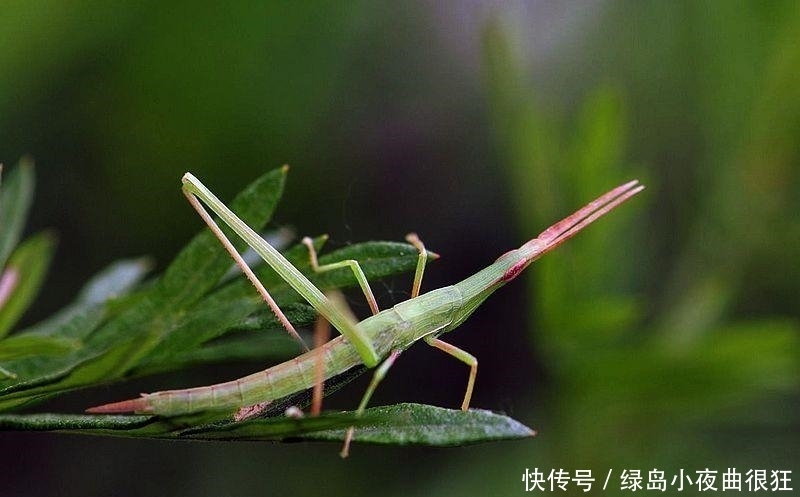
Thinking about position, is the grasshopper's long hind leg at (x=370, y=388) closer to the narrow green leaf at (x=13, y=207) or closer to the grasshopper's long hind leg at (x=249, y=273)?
→ the grasshopper's long hind leg at (x=249, y=273)

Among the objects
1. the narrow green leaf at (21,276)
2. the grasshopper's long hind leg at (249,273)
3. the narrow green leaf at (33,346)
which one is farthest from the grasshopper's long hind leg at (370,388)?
the narrow green leaf at (21,276)

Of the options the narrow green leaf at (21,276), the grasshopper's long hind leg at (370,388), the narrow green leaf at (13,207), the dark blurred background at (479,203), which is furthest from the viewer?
the dark blurred background at (479,203)

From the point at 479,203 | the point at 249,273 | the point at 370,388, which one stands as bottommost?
the point at 370,388

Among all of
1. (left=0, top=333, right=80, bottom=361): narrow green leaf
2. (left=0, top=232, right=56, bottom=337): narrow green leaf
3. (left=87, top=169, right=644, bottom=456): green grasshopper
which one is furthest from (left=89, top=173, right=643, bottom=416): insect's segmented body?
(left=0, top=232, right=56, bottom=337): narrow green leaf

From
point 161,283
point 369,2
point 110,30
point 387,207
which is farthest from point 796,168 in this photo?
point 110,30

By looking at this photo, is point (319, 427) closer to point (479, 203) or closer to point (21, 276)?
point (21, 276)

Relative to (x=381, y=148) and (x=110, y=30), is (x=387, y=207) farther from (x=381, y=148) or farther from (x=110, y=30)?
(x=110, y=30)

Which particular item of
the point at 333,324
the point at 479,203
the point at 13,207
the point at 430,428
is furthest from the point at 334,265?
the point at 479,203

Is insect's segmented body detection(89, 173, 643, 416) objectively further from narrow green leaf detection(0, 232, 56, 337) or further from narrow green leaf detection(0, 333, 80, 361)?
narrow green leaf detection(0, 232, 56, 337)
